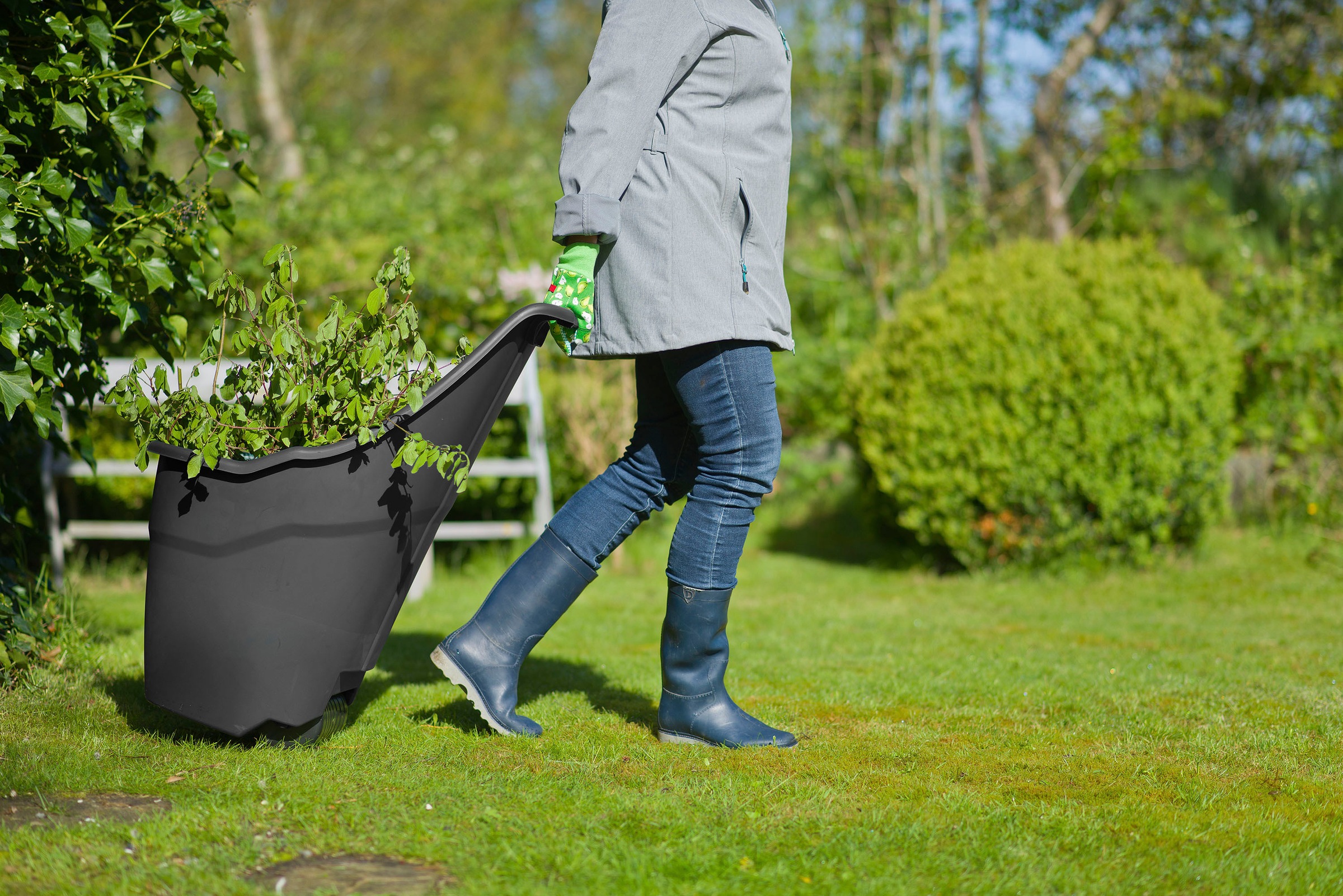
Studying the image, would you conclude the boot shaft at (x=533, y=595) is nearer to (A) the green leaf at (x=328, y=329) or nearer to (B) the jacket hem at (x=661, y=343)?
(B) the jacket hem at (x=661, y=343)

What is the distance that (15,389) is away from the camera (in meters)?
2.13

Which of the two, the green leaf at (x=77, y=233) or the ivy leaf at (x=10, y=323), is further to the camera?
the green leaf at (x=77, y=233)

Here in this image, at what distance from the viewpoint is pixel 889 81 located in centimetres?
746

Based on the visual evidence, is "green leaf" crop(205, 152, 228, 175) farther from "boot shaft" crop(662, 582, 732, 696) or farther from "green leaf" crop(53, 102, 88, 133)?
"boot shaft" crop(662, 582, 732, 696)

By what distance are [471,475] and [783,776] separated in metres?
2.53

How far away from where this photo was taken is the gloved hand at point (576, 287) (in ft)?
7.42

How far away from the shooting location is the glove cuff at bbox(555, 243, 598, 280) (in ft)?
7.40

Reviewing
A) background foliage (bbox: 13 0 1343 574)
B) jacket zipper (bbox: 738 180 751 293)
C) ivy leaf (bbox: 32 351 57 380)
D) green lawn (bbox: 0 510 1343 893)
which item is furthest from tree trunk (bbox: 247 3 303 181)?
jacket zipper (bbox: 738 180 751 293)

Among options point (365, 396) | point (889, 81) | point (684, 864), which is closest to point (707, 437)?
point (365, 396)

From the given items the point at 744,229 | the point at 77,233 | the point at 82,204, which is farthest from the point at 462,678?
the point at 82,204

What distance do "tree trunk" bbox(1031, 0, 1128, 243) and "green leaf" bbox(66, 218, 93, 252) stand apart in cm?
588

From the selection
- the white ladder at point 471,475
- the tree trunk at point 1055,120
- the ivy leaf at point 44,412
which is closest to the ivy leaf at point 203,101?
the ivy leaf at point 44,412

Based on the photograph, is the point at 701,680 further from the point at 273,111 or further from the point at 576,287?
the point at 273,111

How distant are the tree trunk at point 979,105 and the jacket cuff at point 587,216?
17.0 ft
